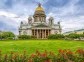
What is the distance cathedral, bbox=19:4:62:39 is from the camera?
11750cm

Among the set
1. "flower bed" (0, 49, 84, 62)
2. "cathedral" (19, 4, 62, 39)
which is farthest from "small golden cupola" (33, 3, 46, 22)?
"flower bed" (0, 49, 84, 62)

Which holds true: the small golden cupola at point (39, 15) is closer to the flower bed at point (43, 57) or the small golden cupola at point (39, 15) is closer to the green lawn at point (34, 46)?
the green lawn at point (34, 46)

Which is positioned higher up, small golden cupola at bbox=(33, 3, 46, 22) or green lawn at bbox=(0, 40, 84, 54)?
small golden cupola at bbox=(33, 3, 46, 22)

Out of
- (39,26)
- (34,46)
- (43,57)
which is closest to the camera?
(43,57)

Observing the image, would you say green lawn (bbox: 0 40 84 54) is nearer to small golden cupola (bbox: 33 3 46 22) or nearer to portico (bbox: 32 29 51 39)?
portico (bbox: 32 29 51 39)

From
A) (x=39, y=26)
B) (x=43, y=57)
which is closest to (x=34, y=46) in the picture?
(x=43, y=57)

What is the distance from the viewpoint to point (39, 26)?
116m

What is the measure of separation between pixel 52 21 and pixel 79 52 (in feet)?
356

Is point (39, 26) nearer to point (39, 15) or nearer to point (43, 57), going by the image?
point (39, 15)

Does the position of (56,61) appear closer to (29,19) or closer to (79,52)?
(79,52)

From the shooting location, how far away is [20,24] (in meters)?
124

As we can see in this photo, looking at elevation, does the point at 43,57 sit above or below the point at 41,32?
below

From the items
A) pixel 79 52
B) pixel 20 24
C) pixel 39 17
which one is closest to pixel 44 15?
pixel 39 17

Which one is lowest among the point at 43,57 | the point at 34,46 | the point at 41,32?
the point at 43,57
